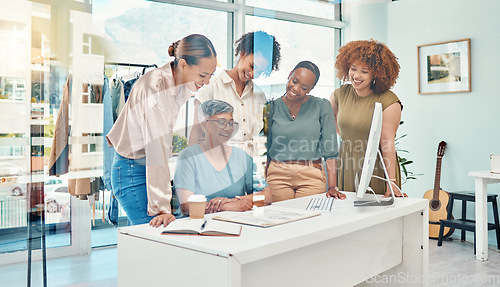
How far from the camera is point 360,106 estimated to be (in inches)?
138

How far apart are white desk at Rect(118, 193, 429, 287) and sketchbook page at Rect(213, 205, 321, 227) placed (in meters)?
0.04

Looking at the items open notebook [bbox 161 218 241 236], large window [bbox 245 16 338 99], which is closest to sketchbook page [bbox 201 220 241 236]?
open notebook [bbox 161 218 241 236]

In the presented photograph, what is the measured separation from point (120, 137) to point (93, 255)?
0.66 metres

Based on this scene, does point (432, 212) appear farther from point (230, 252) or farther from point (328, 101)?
point (230, 252)

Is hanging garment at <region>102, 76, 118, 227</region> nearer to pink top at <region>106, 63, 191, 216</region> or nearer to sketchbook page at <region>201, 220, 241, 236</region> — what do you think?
pink top at <region>106, 63, 191, 216</region>

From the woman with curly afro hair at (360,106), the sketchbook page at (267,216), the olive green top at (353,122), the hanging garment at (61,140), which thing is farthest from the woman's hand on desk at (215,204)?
the olive green top at (353,122)

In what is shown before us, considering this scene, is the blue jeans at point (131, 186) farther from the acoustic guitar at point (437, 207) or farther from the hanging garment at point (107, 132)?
the acoustic guitar at point (437, 207)

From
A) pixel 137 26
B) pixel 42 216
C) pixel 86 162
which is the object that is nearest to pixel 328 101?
pixel 137 26

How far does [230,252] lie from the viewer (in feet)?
4.62

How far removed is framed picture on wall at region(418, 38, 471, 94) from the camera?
465 centimetres

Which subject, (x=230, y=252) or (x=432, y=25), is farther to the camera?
(x=432, y=25)

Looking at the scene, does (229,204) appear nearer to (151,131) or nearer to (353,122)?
(151,131)

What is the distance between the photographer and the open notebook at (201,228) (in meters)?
1.66

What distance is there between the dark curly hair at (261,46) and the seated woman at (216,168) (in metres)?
0.41
